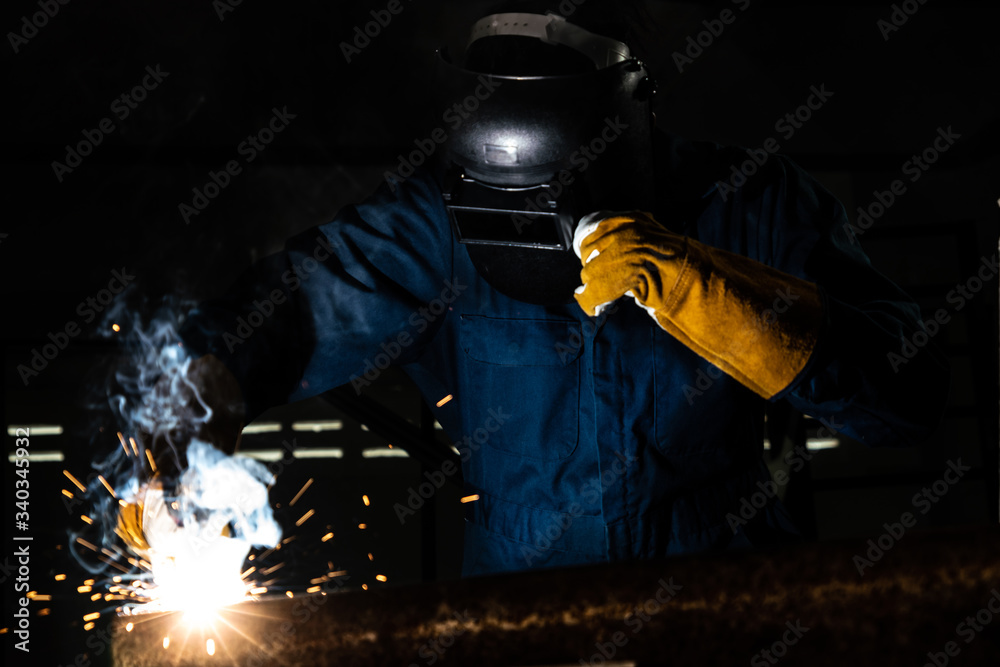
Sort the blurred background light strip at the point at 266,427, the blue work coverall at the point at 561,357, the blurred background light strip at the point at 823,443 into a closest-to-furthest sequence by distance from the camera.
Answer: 1. the blue work coverall at the point at 561,357
2. the blurred background light strip at the point at 266,427
3. the blurred background light strip at the point at 823,443

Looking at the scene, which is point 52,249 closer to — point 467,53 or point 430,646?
point 467,53

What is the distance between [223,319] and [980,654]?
125 cm

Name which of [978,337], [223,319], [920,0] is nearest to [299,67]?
[223,319]

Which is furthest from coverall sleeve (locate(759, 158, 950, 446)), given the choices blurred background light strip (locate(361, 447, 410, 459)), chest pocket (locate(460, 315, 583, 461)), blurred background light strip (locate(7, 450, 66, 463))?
blurred background light strip (locate(7, 450, 66, 463))

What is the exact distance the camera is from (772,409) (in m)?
3.16

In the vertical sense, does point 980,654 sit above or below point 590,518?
below

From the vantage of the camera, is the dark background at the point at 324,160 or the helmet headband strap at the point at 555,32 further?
the dark background at the point at 324,160

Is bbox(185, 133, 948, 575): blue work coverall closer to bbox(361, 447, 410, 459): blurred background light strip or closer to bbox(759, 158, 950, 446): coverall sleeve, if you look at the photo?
bbox(759, 158, 950, 446): coverall sleeve

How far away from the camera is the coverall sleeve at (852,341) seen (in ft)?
4.20

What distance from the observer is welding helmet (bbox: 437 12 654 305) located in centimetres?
139

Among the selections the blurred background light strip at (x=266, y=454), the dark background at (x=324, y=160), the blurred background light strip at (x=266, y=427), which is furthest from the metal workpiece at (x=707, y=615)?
the blurred background light strip at (x=266, y=427)

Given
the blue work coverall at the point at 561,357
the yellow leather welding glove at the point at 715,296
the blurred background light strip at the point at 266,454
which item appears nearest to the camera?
the yellow leather welding glove at the point at 715,296

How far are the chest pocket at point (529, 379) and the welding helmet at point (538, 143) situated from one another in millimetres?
139

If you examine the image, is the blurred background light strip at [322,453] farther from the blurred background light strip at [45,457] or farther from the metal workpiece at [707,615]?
the metal workpiece at [707,615]
